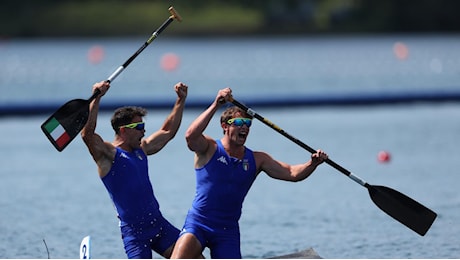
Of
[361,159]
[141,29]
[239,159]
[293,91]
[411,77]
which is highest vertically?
[141,29]

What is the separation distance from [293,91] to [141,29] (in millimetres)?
51423

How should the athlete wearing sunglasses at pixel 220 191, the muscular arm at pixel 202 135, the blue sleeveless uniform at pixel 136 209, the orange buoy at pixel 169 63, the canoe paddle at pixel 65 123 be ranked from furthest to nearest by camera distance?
1. the orange buoy at pixel 169 63
2. the canoe paddle at pixel 65 123
3. the blue sleeveless uniform at pixel 136 209
4. the athlete wearing sunglasses at pixel 220 191
5. the muscular arm at pixel 202 135

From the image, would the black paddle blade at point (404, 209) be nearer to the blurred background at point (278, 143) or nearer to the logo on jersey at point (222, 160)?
the blurred background at point (278, 143)

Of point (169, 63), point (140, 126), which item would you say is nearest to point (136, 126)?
point (140, 126)

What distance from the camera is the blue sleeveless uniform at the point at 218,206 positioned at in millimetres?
9164

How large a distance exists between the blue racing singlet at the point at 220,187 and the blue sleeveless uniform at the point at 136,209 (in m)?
0.32

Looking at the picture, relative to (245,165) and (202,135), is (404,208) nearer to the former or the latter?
(245,165)

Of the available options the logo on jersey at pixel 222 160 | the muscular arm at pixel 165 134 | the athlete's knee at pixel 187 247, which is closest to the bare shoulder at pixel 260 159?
the logo on jersey at pixel 222 160

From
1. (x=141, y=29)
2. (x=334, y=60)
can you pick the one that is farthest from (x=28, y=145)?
(x=141, y=29)

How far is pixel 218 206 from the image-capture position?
9203 millimetres

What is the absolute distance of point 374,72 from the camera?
40969mm

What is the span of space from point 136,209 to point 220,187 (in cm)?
66

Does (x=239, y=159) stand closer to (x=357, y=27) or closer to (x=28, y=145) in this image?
(x=28, y=145)

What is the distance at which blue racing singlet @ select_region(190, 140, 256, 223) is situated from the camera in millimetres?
9172
